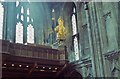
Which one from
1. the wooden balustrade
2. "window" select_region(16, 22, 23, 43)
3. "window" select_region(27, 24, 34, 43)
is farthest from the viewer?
"window" select_region(27, 24, 34, 43)

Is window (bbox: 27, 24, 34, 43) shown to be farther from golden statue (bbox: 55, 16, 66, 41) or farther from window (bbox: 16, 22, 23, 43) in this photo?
golden statue (bbox: 55, 16, 66, 41)

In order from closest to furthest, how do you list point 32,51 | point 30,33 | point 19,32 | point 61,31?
point 32,51 → point 61,31 → point 19,32 → point 30,33

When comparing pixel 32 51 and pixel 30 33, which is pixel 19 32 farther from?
pixel 32 51

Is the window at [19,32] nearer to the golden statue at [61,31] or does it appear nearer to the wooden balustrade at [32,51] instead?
the golden statue at [61,31]

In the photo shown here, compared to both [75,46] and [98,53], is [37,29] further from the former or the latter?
[98,53]

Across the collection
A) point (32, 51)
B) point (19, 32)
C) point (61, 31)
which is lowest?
point (32, 51)

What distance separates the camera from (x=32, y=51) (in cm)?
1408

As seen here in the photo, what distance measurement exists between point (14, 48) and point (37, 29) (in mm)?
6472

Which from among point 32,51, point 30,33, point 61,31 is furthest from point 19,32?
point 32,51

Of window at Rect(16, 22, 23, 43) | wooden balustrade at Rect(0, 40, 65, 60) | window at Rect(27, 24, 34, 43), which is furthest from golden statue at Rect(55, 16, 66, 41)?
window at Rect(16, 22, 23, 43)

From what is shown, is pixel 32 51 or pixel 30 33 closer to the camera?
pixel 32 51

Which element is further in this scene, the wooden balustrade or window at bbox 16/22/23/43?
window at bbox 16/22/23/43

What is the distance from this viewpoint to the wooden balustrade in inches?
501

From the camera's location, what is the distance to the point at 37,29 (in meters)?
19.5
